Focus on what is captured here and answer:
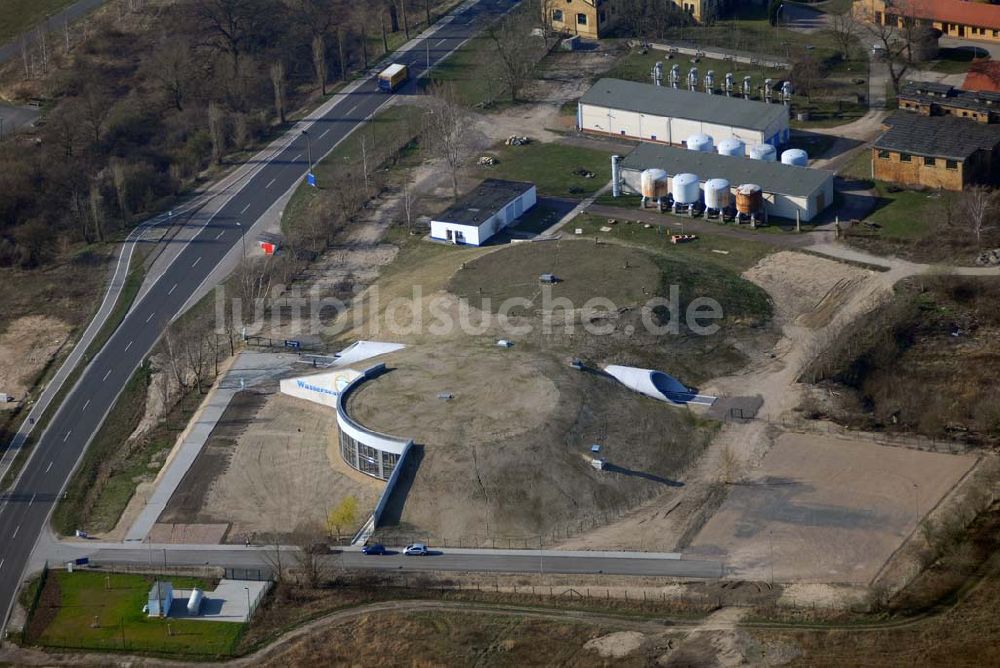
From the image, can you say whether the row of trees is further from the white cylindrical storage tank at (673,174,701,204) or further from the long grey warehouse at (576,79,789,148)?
the white cylindrical storage tank at (673,174,701,204)

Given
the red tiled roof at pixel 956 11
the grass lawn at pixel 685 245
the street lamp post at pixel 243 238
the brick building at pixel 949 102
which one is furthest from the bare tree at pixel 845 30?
the street lamp post at pixel 243 238

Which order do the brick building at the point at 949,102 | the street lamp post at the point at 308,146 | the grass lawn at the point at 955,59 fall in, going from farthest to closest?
the grass lawn at the point at 955,59
the street lamp post at the point at 308,146
the brick building at the point at 949,102

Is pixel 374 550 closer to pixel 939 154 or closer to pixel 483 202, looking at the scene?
pixel 483 202

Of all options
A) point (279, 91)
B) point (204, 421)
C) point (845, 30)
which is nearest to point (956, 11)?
point (845, 30)

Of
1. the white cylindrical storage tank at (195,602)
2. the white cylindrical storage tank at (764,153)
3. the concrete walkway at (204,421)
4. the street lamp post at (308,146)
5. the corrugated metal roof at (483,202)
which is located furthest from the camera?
the street lamp post at (308,146)

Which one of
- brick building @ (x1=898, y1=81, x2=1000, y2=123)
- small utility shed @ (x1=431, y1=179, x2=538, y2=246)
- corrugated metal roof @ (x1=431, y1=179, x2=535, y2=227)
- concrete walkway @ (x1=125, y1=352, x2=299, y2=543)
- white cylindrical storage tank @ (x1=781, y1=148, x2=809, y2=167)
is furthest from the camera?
brick building @ (x1=898, y1=81, x2=1000, y2=123)

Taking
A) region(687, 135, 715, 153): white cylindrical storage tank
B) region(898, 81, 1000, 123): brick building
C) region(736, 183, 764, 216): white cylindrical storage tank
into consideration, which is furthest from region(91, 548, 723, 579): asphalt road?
region(898, 81, 1000, 123): brick building

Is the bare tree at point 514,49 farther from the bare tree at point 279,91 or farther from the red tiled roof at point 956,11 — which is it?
the red tiled roof at point 956,11
